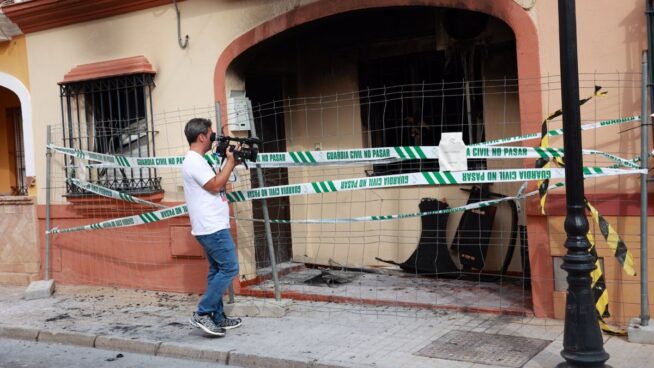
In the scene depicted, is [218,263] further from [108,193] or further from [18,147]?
[18,147]

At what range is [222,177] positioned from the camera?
21.4ft

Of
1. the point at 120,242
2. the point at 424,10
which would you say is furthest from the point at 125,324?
the point at 424,10

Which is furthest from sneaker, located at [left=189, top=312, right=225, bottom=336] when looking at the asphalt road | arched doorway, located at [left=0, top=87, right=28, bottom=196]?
arched doorway, located at [left=0, top=87, right=28, bottom=196]

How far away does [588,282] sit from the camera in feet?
16.5

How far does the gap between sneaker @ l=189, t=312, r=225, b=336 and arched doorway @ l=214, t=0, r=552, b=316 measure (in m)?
2.79

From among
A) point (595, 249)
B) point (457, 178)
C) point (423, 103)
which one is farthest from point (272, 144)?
point (595, 249)

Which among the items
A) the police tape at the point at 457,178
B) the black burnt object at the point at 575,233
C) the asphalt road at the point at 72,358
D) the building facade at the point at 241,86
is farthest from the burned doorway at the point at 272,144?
the black burnt object at the point at 575,233

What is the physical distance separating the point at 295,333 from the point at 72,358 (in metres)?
2.06

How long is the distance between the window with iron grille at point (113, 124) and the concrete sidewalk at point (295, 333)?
5.08 feet

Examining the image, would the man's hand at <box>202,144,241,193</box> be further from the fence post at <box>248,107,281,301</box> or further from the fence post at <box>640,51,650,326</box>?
the fence post at <box>640,51,650,326</box>

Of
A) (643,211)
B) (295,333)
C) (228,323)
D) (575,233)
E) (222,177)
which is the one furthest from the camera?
(228,323)

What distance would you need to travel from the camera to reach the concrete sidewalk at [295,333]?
5.84 meters

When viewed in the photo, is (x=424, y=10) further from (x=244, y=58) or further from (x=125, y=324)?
(x=125, y=324)

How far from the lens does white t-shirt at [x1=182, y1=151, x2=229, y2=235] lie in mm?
6602
